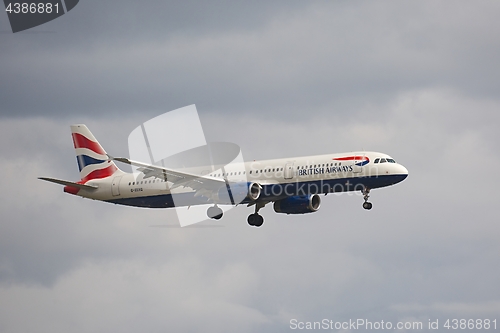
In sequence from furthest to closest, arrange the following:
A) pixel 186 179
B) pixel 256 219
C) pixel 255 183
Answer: pixel 256 219, pixel 186 179, pixel 255 183

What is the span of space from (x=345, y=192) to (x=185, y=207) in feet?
50.2

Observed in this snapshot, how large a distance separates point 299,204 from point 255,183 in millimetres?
6010

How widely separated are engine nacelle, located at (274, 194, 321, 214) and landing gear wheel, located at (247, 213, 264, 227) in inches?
103

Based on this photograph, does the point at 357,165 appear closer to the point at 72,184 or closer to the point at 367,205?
the point at 367,205

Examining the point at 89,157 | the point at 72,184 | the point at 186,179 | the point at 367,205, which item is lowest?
the point at 367,205

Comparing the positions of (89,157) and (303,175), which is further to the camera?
(89,157)

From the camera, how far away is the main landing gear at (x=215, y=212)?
8094 centimetres

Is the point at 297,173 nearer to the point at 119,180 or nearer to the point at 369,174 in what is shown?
the point at 369,174

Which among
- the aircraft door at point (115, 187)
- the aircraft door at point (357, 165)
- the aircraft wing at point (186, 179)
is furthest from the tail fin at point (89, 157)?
the aircraft door at point (357, 165)

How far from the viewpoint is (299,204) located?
Result: 8000 centimetres

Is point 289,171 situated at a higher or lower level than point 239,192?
higher

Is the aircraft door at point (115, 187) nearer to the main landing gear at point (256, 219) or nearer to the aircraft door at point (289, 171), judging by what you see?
the main landing gear at point (256, 219)

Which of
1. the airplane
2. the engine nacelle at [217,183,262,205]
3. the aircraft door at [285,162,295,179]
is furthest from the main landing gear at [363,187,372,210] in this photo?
the engine nacelle at [217,183,262,205]

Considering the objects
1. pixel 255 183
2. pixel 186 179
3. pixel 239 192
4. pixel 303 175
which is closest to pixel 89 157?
pixel 186 179
